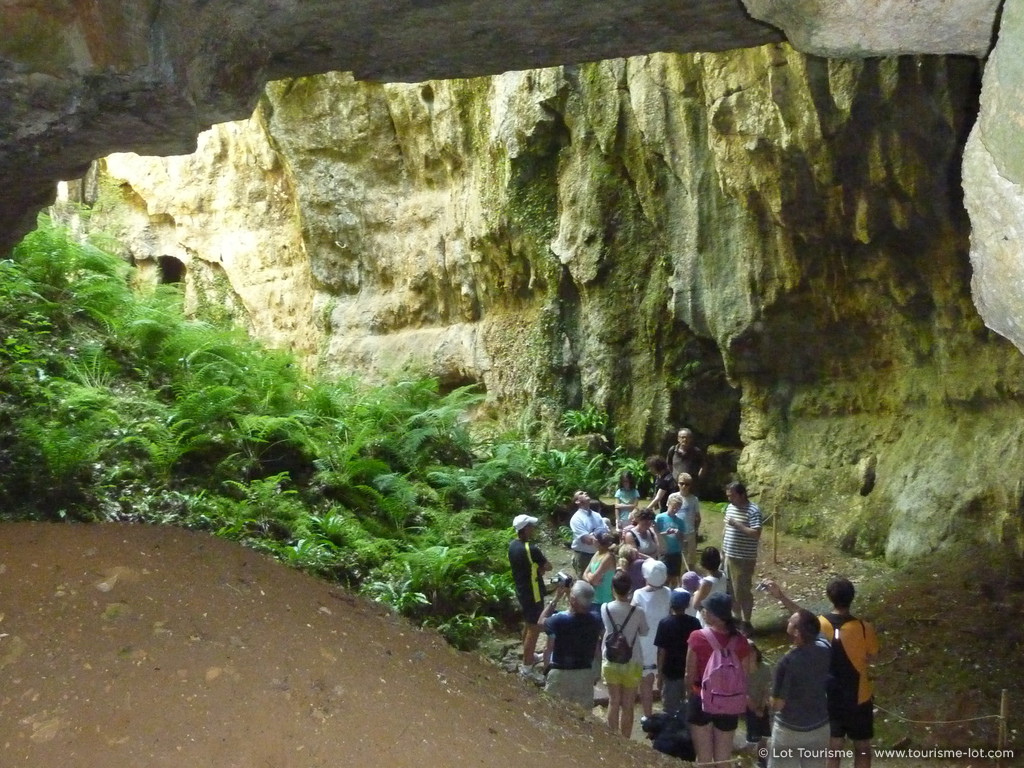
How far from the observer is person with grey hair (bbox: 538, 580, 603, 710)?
663 centimetres

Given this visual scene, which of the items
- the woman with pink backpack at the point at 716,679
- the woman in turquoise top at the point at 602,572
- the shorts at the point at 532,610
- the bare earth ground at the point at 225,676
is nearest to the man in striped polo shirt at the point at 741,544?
the woman in turquoise top at the point at 602,572

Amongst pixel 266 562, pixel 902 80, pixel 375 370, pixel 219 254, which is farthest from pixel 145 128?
pixel 219 254

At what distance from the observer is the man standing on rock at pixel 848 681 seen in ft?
19.5

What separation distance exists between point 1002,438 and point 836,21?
6.92m

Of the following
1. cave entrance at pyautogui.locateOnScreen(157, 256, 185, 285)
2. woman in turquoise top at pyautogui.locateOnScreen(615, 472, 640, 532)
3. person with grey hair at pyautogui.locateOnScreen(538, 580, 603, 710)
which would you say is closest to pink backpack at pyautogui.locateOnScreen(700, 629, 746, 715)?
person with grey hair at pyautogui.locateOnScreen(538, 580, 603, 710)

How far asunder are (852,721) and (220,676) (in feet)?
12.5

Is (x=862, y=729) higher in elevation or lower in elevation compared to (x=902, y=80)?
lower

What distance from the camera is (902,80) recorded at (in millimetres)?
9039

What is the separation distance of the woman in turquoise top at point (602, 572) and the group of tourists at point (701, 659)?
0.01 m

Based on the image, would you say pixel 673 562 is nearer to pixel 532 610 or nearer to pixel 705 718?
pixel 532 610

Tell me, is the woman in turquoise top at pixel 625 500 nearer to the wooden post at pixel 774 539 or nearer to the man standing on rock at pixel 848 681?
the wooden post at pixel 774 539

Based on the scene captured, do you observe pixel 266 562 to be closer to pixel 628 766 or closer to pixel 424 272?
pixel 628 766

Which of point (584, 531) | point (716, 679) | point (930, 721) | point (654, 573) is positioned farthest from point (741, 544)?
point (716, 679)

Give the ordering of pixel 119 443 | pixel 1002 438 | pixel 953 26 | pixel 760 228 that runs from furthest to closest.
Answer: pixel 760 228
pixel 1002 438
pixel 119 443
pixel 953 26
